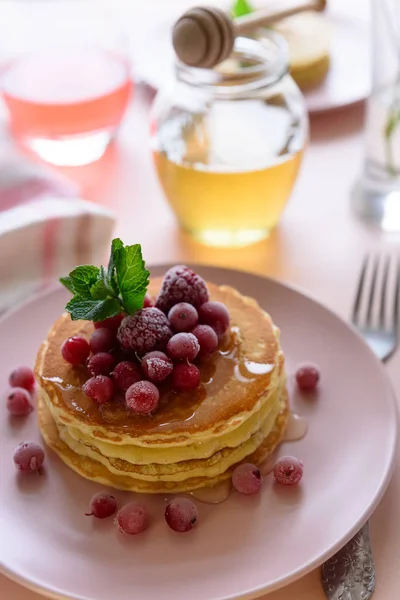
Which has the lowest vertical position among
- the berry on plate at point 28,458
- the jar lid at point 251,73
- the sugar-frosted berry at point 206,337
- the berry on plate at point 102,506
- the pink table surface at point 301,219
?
the pink table surface at point 301,219

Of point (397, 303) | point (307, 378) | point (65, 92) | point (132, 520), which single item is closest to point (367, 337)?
point (397, 303)

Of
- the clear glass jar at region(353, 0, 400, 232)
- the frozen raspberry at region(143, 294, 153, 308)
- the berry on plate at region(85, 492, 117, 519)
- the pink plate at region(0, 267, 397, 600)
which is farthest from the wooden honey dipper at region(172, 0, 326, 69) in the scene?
the berry on plate at region(85, 492, 117, 519)

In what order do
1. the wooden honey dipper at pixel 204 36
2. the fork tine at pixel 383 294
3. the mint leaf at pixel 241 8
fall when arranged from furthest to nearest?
the mint leaf at pixel 241 8, the fork tine at pixel 383 294, the wooden honey dipper at pixel 204 36

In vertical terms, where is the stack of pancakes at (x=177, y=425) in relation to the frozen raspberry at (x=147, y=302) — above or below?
below

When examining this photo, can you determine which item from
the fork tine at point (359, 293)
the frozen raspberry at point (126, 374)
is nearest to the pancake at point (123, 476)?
the frozen raspberry at point (126, 374)

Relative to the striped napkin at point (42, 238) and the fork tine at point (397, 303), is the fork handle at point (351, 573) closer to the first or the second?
the fork tine at point (397, 303)

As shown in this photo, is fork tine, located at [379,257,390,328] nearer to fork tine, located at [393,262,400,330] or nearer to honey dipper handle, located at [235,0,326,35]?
fork tine, located at [393,262,400,330]

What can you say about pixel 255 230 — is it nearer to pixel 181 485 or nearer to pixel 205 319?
pixel 205 319
